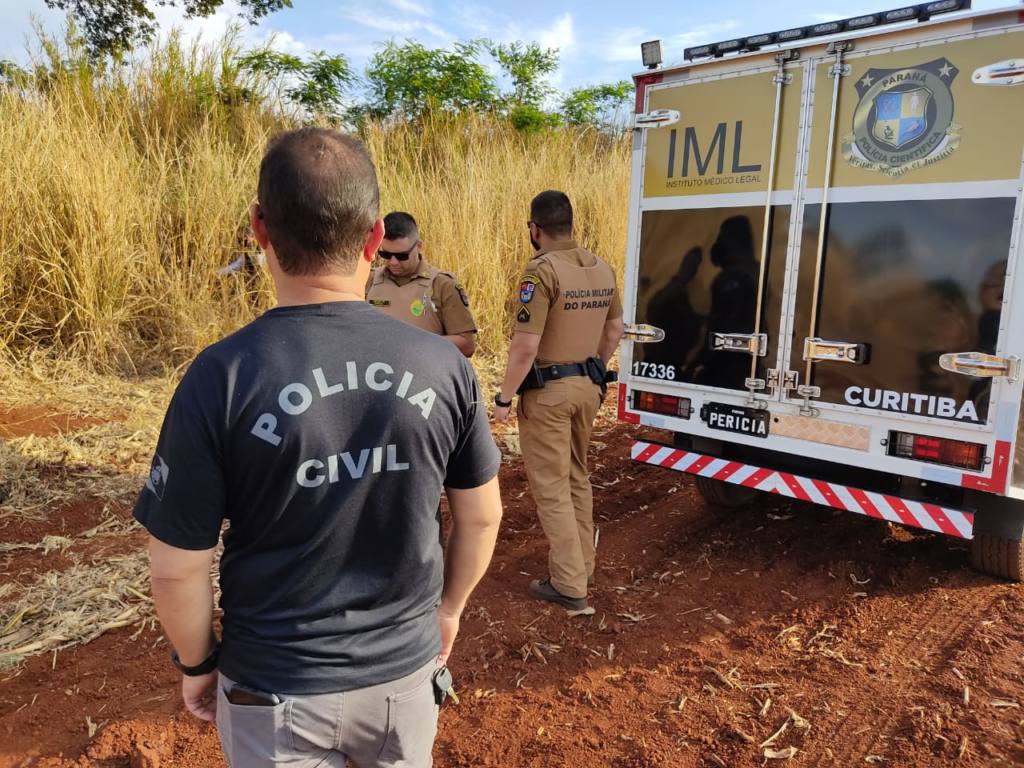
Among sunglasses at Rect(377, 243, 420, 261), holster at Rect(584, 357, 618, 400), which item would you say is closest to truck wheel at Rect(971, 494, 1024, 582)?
holster at Rect(584, 357, 618, 400)

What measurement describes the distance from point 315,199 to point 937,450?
11.0ft

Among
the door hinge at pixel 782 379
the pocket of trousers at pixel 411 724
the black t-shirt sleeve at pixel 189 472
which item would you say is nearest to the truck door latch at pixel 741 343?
the door hinge at pixel 782 379

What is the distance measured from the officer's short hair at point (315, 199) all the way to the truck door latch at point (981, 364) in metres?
3.08

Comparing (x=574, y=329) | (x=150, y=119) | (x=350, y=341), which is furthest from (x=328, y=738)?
(x=150, y=119)

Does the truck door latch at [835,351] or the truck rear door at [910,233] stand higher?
the truck rear door at [910,233]

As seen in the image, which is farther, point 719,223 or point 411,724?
point 719,223

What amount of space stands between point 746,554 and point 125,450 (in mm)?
4414

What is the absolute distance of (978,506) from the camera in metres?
3.84

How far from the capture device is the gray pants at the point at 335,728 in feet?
4.61

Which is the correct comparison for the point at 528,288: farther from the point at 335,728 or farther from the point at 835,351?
the point at 335,728

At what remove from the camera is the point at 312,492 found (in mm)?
1351

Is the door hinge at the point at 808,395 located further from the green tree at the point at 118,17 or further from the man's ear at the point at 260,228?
the green tree at the point at 118,17

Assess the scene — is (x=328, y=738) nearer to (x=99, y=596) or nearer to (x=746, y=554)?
(x=99, y=596)

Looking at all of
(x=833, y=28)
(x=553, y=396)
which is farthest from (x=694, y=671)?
(x=833, y=28)
